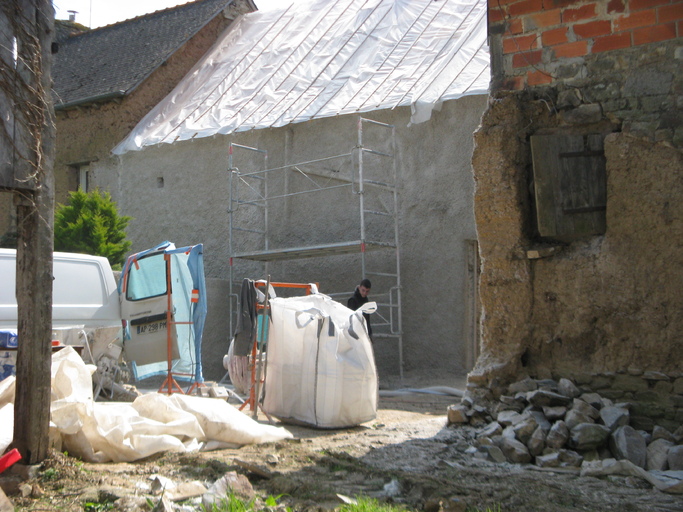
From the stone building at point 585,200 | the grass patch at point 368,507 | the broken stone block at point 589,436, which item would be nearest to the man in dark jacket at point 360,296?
the stone building at point 585,200

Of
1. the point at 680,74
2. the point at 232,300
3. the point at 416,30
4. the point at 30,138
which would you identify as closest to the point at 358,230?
the point at 232,300

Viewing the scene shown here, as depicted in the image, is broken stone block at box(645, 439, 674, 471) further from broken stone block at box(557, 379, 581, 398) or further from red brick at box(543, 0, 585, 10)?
red brick at box(543, 0, 585, 10)

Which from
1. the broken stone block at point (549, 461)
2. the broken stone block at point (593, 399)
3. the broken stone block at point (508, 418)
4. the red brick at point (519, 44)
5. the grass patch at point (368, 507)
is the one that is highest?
the red brick at point (519, 44)

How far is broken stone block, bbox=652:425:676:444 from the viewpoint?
17.1 feet

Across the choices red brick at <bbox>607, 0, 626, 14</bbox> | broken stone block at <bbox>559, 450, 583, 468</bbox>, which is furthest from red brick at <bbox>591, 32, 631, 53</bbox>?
broken stone block at <bbox>559, 450, 583, 468</bbox>

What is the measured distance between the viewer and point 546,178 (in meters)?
5.99

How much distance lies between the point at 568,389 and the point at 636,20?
2.90 metres

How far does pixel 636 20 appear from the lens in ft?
18.9

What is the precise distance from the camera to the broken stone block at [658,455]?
16.3 feet

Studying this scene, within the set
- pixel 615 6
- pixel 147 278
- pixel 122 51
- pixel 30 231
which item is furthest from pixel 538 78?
pixel 122 51

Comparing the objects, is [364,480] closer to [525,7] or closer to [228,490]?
[228,490]

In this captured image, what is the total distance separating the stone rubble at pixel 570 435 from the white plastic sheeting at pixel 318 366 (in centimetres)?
134

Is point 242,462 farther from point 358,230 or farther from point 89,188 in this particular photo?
point 89,188

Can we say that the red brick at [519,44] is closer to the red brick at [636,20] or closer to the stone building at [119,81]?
the red brick at [636,20]
